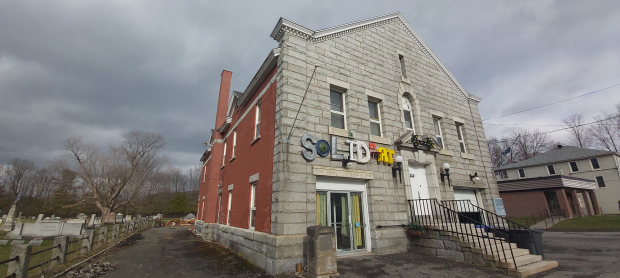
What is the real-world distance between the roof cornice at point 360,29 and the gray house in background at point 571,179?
17.9 metres

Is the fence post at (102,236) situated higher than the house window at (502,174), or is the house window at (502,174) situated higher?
the house window at (502,174)

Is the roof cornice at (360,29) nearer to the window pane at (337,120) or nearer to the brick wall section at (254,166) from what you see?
the brick wall section at (254,166)

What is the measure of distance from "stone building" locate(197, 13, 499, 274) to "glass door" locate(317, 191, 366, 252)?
0.03 meters

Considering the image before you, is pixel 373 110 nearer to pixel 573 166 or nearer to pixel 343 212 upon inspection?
pixel 343 212

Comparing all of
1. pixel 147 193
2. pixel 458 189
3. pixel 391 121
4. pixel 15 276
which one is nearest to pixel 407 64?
pixel 391 121

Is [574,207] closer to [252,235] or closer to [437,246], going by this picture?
[437,246]

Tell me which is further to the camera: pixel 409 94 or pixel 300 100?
pixel 409 94

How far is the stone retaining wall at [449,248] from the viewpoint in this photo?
7038 millimetres

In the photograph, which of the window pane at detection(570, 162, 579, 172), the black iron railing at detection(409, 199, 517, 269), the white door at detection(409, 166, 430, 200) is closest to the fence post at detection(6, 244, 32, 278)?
the black iron railing at detection(409, 199, 517, 269)

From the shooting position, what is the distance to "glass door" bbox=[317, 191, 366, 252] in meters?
7.89

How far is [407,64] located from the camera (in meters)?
12.4

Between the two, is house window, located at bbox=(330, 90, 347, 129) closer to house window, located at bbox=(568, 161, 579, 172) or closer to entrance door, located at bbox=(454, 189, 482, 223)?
entrance door, located at bbox=(454, 189, 482, 223)

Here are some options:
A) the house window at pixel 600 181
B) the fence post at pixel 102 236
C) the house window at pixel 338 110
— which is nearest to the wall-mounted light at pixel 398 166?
the house window at pixel 338 110

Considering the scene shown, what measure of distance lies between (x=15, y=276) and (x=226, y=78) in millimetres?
18401
